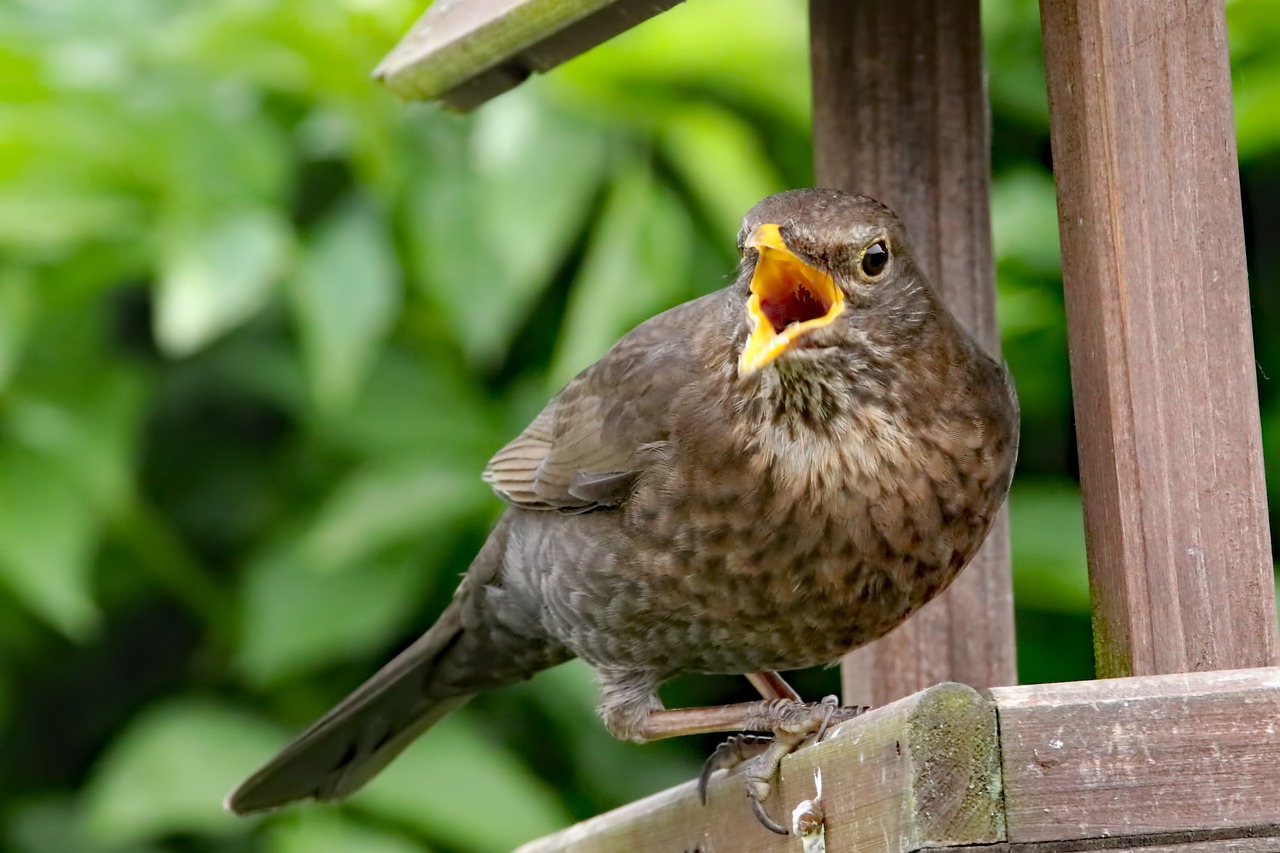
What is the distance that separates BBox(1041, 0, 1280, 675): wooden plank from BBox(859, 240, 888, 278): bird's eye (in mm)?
364

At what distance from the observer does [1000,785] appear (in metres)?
1.79

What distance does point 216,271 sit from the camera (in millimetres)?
4152

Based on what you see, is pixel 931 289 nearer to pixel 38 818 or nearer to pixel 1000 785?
pixel 1000 785

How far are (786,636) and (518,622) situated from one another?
79 cm

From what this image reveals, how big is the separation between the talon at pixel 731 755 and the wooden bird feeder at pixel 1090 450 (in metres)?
0.05

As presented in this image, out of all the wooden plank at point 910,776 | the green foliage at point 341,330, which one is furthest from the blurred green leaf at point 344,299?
the wooden plank at point 910,776

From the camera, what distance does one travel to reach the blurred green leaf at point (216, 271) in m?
4.10

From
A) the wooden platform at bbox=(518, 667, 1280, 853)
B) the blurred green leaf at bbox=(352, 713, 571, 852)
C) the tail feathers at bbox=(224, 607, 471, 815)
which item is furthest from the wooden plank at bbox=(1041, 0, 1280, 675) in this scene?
the blurred green leaf at bbox=(352, 713, 571, 852)

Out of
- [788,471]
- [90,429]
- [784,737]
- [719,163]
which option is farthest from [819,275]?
[90,429]

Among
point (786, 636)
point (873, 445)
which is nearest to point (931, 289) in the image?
point (873, 445)

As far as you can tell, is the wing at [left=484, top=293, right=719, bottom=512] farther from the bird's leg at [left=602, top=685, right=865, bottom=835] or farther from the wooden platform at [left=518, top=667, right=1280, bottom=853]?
the wooden platform at [left=518, top=667, right=1280, bottom=853]

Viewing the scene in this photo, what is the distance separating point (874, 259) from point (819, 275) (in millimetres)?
91

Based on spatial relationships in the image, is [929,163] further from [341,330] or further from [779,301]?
[341,330]

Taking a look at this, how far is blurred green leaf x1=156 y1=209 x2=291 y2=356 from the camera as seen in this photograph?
4098mm
